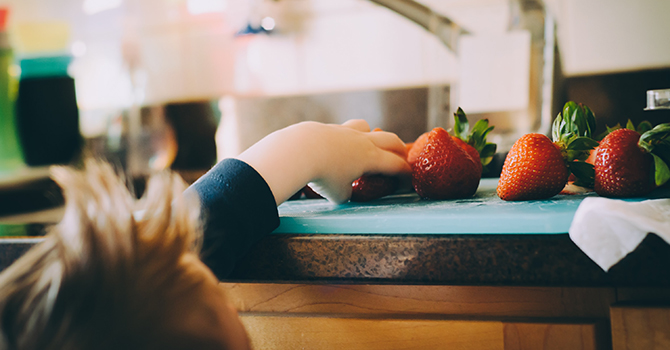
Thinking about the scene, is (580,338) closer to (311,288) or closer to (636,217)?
(636,217)

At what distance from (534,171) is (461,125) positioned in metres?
0.19

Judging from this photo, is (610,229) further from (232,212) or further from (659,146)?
(232,212)

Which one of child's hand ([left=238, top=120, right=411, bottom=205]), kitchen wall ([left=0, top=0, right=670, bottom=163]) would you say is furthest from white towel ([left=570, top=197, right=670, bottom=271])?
kitchen wall ([left=0, top=0, right=670, bottom=163])

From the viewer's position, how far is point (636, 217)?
1.13 feet

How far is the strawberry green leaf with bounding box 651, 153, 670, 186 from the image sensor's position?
0.44m

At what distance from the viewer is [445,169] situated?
1.70 ft

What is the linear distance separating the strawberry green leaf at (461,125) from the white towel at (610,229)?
29 centimetres

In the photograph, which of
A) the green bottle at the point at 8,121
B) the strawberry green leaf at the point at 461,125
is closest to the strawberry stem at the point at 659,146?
the strawberry green leaf at the point at 461,125

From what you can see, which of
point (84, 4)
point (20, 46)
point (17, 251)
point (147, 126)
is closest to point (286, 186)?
point (17, 251)

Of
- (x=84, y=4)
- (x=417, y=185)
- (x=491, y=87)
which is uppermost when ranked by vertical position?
(x=84, y=4)

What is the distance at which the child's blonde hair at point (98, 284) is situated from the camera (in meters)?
0.21

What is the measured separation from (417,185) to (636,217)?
0.25 meters

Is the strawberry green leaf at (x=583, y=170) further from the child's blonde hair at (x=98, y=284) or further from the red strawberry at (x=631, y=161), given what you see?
the child's blonde hair at (x=98, y=284)

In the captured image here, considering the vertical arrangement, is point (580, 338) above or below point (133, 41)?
below
